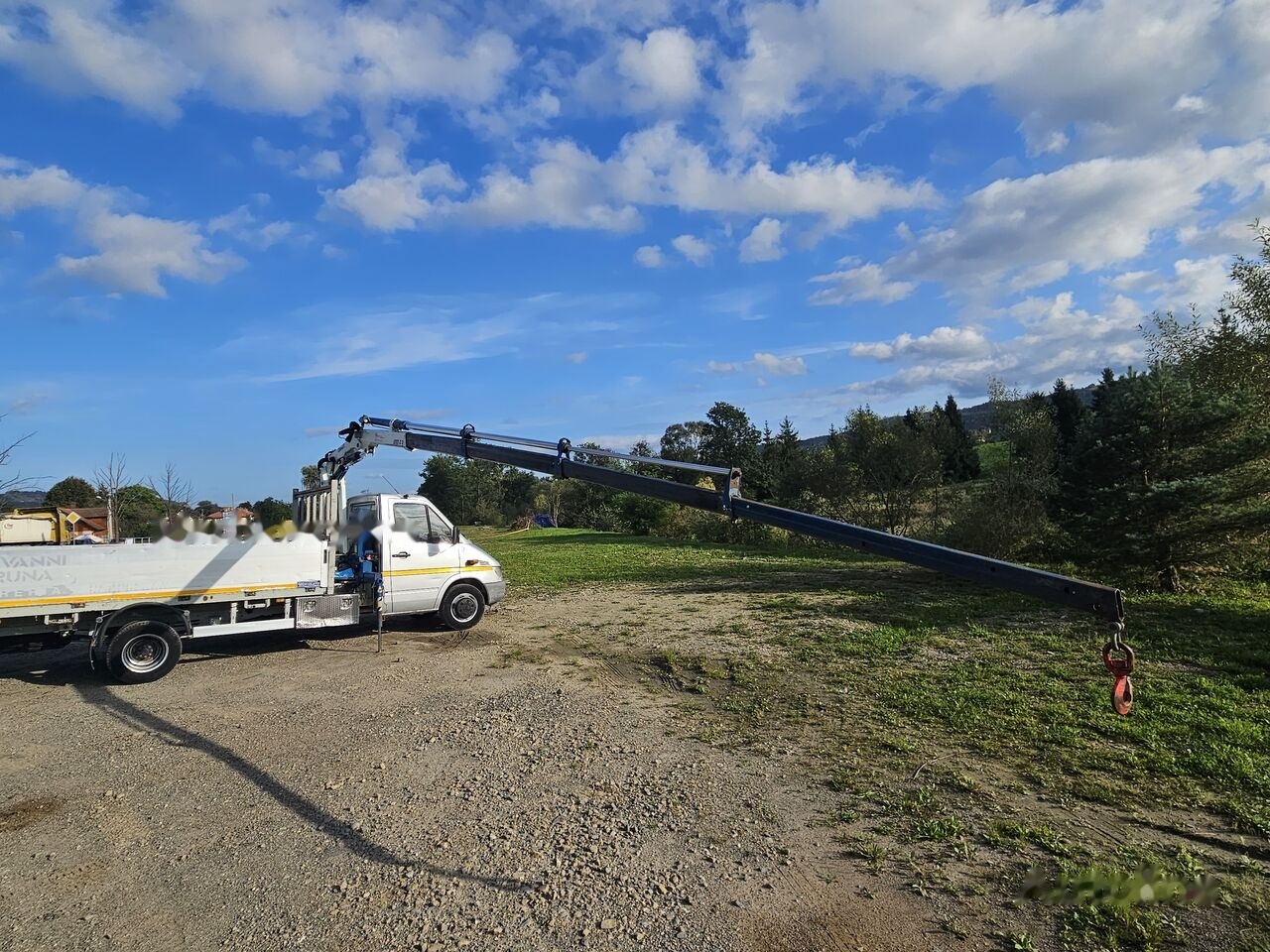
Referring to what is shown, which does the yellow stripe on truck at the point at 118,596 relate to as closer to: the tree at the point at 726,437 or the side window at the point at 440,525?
the side window at the point at 440,525

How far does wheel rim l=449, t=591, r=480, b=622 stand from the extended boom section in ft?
13.0

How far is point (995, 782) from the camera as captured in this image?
18.1 ft

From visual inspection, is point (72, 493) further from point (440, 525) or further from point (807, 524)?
point (807, 524)

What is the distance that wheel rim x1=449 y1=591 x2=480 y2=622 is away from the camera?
40.4ft

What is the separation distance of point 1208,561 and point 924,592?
5.28 m

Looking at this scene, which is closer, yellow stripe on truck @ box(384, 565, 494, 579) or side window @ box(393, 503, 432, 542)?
yellow stripe on truck @ box(384, 565, 494, 579)

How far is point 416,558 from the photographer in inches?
464

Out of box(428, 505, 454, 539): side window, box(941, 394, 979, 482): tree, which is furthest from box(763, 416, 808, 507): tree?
box(428, 505, 454, 539): side window

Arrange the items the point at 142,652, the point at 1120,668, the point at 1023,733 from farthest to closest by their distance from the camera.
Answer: the point at 142,652, the point at 1023,733, the point at 1120,668

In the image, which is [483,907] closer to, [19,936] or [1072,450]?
[19,936]

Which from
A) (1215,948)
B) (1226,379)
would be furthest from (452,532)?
(1226,379)

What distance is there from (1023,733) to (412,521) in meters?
9.02

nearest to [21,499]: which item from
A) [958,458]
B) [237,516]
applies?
[237,516]

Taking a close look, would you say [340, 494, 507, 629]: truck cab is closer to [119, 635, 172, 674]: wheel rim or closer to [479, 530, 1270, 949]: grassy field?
[119, 635, 172, 674]: wheel rim
